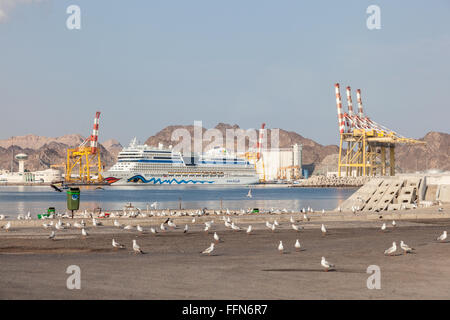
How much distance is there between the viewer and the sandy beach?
8.12m

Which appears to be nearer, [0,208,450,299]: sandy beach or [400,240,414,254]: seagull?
[0,208,450,299]: sandy beach

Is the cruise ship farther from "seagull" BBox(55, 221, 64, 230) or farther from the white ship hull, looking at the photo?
"seagull" BBox(55, 221, 64, 230)

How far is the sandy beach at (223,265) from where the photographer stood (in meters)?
8.12

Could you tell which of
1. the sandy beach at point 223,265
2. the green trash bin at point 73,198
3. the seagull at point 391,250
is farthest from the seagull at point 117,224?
the seagull at point 391,250

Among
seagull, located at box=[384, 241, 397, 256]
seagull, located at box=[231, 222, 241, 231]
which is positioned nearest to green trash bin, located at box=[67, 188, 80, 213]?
seagull, located at box=[231, 222, 241, 231]

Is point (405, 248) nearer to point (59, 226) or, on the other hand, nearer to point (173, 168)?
point (59, 226)

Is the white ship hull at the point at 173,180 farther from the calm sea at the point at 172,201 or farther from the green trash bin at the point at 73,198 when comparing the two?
the green trash bin at the point at 73,198

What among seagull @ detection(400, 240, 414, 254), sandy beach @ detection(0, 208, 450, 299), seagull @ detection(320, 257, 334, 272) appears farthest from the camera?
seagull @ detection(400, 240, 414, 254)

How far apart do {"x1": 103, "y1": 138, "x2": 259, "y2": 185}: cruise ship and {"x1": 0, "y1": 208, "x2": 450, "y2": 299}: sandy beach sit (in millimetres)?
97046

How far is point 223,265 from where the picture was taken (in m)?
10.8

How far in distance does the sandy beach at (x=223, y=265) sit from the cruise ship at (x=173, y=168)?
97.0m

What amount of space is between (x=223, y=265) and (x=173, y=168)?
10939 cm
